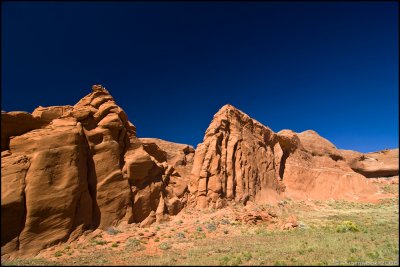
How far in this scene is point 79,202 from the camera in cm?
2005

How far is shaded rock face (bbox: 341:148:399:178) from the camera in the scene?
56.4 m

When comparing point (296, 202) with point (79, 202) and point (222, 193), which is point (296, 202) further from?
point (79, 202)

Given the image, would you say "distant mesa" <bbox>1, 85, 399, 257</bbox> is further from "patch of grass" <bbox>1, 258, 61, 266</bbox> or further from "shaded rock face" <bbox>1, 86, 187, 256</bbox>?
"patch of grass" <bbox>1, 258, 61, 266</bbox>

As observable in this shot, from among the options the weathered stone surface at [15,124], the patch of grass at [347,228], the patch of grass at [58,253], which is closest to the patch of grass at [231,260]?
the patch of grass at [58,253]

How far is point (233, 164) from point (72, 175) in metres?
20.9

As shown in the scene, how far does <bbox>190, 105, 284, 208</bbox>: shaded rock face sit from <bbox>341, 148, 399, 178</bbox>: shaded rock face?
22599 mm

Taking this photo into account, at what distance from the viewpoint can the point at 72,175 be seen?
19.6 m

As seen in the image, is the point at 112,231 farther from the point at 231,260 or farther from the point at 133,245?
the point at 231,260

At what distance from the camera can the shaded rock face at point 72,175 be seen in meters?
17.5

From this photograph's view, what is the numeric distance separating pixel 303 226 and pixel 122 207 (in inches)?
618

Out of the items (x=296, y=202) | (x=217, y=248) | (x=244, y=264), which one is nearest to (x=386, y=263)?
(x=244, y=264)

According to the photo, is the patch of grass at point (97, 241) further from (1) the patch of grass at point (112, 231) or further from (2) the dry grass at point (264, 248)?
(1) the patch of grass at point (112, 231)

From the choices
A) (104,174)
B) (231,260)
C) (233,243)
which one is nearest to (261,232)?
(233,243)

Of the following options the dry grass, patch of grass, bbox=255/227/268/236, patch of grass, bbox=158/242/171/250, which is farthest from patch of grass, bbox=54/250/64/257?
patch of grass, bbox=255/227/268/236
